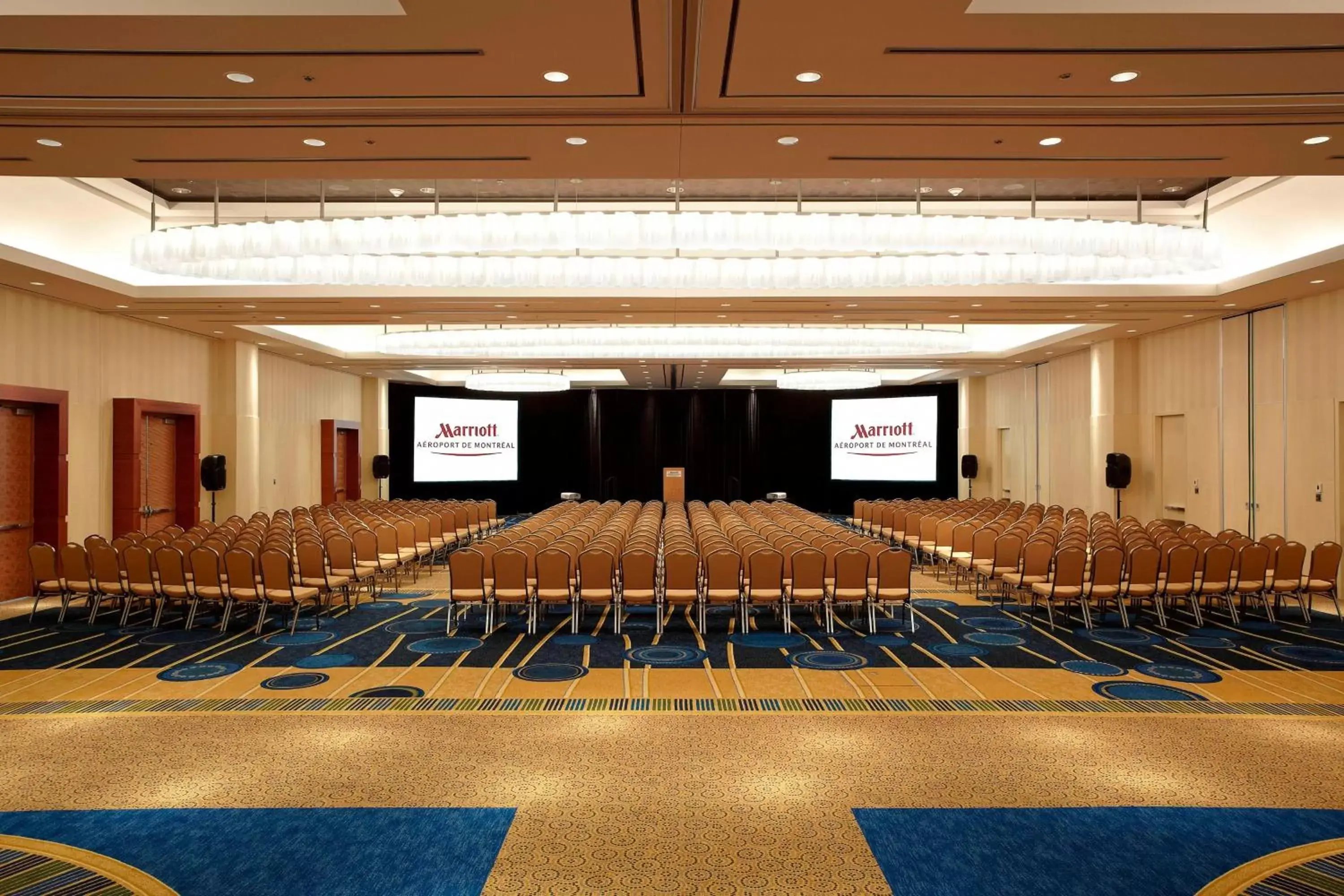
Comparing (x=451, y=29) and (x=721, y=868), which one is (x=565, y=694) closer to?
(x=721, y=868)

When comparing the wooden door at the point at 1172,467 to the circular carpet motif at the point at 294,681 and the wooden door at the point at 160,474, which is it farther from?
the wooden door at the point at 160,474

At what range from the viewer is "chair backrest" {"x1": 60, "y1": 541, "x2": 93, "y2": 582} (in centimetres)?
949

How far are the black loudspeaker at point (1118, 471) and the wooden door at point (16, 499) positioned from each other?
1682cm

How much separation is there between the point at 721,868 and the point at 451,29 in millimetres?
4090

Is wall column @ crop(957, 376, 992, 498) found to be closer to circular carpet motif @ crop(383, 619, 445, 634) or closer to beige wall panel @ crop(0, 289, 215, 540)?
circular carpet motif @ crop(383, 619, 445, 634)

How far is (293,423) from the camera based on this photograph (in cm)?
1944

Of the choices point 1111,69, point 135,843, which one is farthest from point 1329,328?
point 135,843

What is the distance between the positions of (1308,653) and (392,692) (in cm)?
812

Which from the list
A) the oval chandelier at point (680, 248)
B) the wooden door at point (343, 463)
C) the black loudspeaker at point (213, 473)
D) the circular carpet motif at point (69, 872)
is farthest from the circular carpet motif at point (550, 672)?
the wooden door at point (343, 463)

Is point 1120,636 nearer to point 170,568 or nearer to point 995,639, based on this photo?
point 995,639

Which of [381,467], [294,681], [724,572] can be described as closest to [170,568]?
[294,681]

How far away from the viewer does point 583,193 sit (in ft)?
35.7

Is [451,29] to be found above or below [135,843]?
above

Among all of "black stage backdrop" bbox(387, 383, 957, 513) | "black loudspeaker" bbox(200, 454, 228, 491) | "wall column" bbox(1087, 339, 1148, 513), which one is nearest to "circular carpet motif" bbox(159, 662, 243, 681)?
"black loudspeaker" bbox(200, 454, 228, 491)
